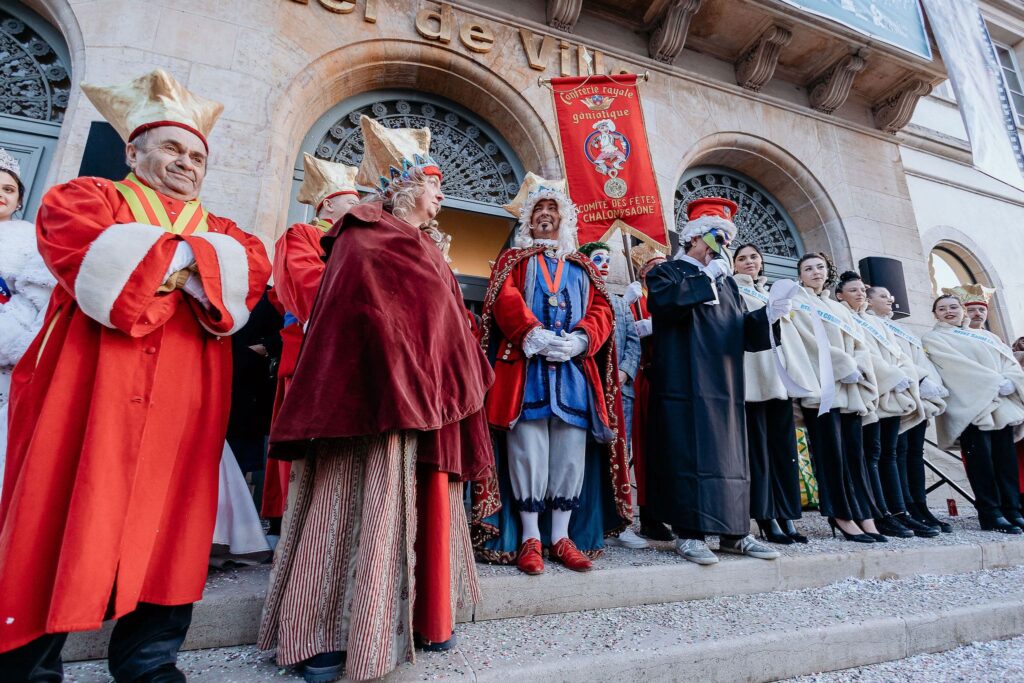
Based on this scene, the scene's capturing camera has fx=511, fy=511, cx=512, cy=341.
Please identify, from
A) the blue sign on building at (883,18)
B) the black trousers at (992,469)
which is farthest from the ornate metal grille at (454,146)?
the black trousers at (992,469)

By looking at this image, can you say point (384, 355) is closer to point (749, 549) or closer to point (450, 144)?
point (749, 549)

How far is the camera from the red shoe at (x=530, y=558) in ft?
7.91

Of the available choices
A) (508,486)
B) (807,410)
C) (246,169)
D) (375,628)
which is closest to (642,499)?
(508,486)

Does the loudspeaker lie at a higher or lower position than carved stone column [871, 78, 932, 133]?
lower

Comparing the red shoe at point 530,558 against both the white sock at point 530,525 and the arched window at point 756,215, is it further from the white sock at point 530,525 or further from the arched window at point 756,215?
the arched window at point 756,215

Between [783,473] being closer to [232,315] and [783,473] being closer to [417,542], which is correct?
[417,542]

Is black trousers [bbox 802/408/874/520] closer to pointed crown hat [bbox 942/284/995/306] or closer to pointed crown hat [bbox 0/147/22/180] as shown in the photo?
pointed crown hat [bbox 942/284/995/306]

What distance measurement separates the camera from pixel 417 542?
1895 mm

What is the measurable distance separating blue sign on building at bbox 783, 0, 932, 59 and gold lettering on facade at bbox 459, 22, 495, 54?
396 centimetres

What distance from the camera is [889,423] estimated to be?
14.0 feet

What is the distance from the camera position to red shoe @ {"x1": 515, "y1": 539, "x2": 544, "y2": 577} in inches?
94.9

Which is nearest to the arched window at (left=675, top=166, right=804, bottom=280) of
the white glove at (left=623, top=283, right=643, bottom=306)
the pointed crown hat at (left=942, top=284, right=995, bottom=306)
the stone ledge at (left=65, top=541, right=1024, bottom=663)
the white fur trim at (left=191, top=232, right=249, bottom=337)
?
the pointed crown hat at (left=942, top=284, right=995, bottom=306)

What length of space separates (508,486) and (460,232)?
659 cm

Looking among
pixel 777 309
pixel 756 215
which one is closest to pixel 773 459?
pixel 777 309
